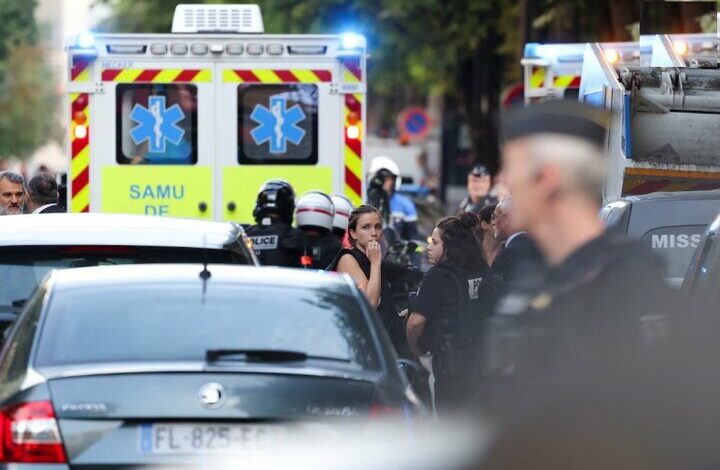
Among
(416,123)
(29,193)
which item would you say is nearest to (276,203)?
(29,193)

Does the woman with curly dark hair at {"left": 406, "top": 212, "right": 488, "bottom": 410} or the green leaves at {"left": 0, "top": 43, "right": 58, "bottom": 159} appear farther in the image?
the green leaves at {"left": 0, "top": 43, "right": 58, "bottom": 159}

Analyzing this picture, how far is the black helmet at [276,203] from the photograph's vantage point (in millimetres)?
12133

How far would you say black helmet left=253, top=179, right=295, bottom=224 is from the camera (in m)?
12.1

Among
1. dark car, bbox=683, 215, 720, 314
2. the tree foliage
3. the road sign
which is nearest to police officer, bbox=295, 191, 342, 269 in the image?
dark car, bbox=683, 215, 720, 314

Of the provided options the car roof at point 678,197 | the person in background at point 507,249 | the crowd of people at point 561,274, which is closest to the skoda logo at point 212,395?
the crowd of people at point 561,274

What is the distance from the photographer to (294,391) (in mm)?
6062

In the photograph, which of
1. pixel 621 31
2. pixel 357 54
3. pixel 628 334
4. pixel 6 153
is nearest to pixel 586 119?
pixel 628 334

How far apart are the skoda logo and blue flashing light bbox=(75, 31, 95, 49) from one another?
891 cm

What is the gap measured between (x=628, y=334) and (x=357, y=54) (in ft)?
33.0

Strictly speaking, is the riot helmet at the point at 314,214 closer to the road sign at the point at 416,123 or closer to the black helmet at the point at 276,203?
the black helmet at the point at 276,203

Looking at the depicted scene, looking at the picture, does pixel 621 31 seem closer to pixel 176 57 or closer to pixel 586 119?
pixel 176 57

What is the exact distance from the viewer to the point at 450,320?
31.6 ft

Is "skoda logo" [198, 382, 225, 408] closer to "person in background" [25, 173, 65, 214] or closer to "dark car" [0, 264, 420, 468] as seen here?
"dark car" [0, 264, 420, 468]

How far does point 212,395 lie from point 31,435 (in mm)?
584
